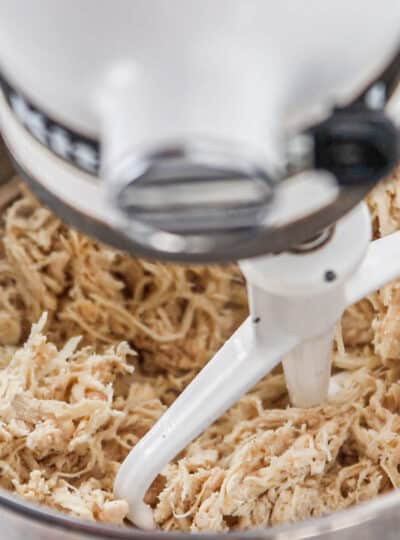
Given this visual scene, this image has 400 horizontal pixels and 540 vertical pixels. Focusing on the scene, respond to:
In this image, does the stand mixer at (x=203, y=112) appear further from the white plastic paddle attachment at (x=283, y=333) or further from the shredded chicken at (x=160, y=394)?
the shredded chicken at (x=160, y=394)

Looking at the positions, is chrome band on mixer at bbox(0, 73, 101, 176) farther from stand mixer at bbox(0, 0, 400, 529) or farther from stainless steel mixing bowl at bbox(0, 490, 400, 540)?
stainless steel mixing bowl at bbox(0, 490, 400, 540)

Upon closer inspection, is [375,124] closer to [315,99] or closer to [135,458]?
[315,99]

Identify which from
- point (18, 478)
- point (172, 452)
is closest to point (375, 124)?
point (172, 452)

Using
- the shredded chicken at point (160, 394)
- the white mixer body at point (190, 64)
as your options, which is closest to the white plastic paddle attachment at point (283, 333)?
the shredded chicken at point (160, 394)

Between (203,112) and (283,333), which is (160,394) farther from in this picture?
(203,112)

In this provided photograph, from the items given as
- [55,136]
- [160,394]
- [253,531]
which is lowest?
[160,394]

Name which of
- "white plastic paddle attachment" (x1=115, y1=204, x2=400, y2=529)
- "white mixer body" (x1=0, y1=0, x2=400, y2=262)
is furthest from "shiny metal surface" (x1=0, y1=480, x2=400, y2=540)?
"white mixer body" (x1=0, y1=0, x2=400, y2=262)

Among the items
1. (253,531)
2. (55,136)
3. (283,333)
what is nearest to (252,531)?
(253,531)
